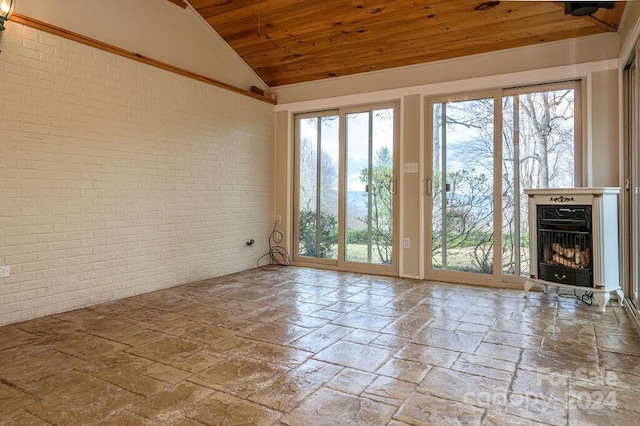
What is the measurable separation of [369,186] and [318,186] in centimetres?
77

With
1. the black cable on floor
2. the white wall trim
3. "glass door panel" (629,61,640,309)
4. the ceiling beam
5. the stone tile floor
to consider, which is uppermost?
the ceiling beam

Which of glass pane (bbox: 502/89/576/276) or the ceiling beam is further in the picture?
the ceiling beam

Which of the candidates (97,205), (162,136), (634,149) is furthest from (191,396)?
(634,149)

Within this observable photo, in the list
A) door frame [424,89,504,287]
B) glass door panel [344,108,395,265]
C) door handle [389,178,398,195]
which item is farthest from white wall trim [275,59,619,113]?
door handle [389,178,398,195]

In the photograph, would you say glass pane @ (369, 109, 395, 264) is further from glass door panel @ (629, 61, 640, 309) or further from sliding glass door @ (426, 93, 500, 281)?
glass door panel @ (629, 61, 640, 309)

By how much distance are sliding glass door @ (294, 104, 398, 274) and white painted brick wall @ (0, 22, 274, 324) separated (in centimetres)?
89


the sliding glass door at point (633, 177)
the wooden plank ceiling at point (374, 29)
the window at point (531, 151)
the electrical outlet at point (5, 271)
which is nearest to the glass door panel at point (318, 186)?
the wooden plank ceiling at point (374, 29)

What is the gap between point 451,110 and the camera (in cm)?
447

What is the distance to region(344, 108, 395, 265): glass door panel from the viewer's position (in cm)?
488

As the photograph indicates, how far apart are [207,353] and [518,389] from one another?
1693 mm

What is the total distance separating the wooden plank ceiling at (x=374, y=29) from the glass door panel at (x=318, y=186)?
2.27 ft

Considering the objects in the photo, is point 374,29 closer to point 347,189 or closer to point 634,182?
point 347,189

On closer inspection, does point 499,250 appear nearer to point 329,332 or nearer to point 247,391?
point 329,332

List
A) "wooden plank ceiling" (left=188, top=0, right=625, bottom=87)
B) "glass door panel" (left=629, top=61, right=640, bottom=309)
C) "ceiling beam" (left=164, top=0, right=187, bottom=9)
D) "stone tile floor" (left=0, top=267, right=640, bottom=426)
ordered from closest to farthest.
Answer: "stone tile floor" (left=0, top=267, right=640, bottom=426)
"glass door panel" (left=629, top=61, right=640, bottom=309)
"wooden plank ceiling" (left=188, top=0, right=625, bottom=87)
"ceiling beam" (left=164, top=0, right=187, bottom=9)
